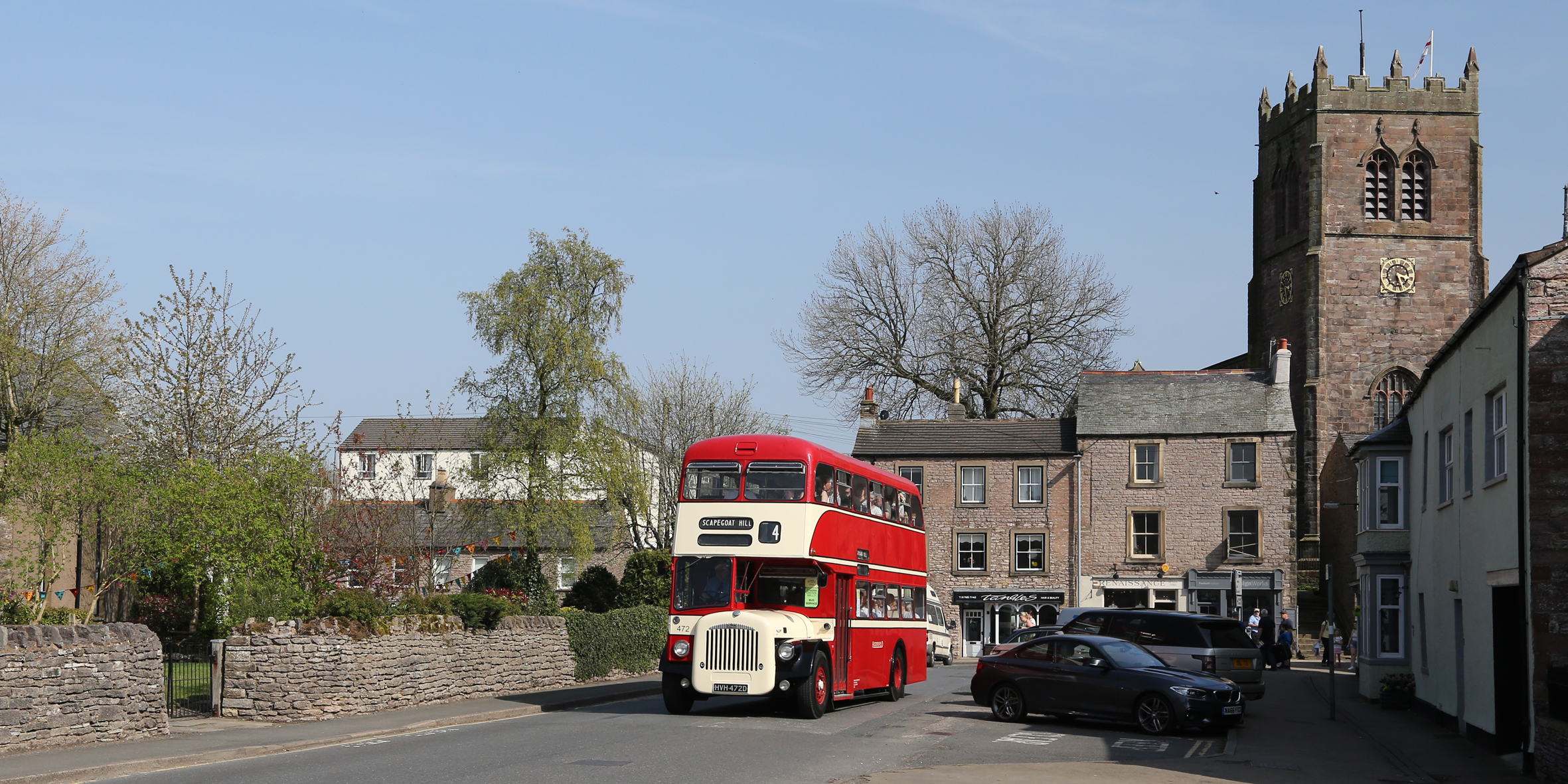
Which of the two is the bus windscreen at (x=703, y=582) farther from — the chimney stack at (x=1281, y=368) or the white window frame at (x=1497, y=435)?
the chimney stack at (x=1281, y=368)

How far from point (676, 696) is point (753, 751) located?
4950mm

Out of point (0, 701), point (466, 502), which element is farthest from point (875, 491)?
point (466, 502)

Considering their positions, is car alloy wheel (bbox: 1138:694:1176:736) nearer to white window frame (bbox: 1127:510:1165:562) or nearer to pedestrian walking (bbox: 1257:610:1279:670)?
pedestrian walking (bbox: 1257:610:1279:670)

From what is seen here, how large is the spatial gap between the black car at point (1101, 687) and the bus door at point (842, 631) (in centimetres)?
207

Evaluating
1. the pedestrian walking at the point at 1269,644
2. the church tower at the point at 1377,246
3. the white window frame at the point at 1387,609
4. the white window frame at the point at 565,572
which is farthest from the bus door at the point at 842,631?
the church tower at the point at 1377,246

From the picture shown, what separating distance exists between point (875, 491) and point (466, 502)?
668 inches

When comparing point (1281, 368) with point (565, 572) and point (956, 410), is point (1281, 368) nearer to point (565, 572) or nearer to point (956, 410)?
point (956, 410)

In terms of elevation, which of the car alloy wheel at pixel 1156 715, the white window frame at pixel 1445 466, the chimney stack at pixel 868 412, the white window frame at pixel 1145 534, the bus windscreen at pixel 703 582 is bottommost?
the car alloy wheel at pixel 1156 715

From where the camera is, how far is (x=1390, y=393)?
5731cm

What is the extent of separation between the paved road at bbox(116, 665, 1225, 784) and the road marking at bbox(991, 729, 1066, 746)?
0.03 meters

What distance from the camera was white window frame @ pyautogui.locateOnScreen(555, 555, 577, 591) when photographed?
41719 millimetres

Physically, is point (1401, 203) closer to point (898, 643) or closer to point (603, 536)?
point (603, 536)

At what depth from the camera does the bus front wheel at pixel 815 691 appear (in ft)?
67.7

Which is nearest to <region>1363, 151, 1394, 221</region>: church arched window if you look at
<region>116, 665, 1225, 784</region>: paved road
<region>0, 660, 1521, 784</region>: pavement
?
<region>0, 660, 1521, 784</region>: pavement
